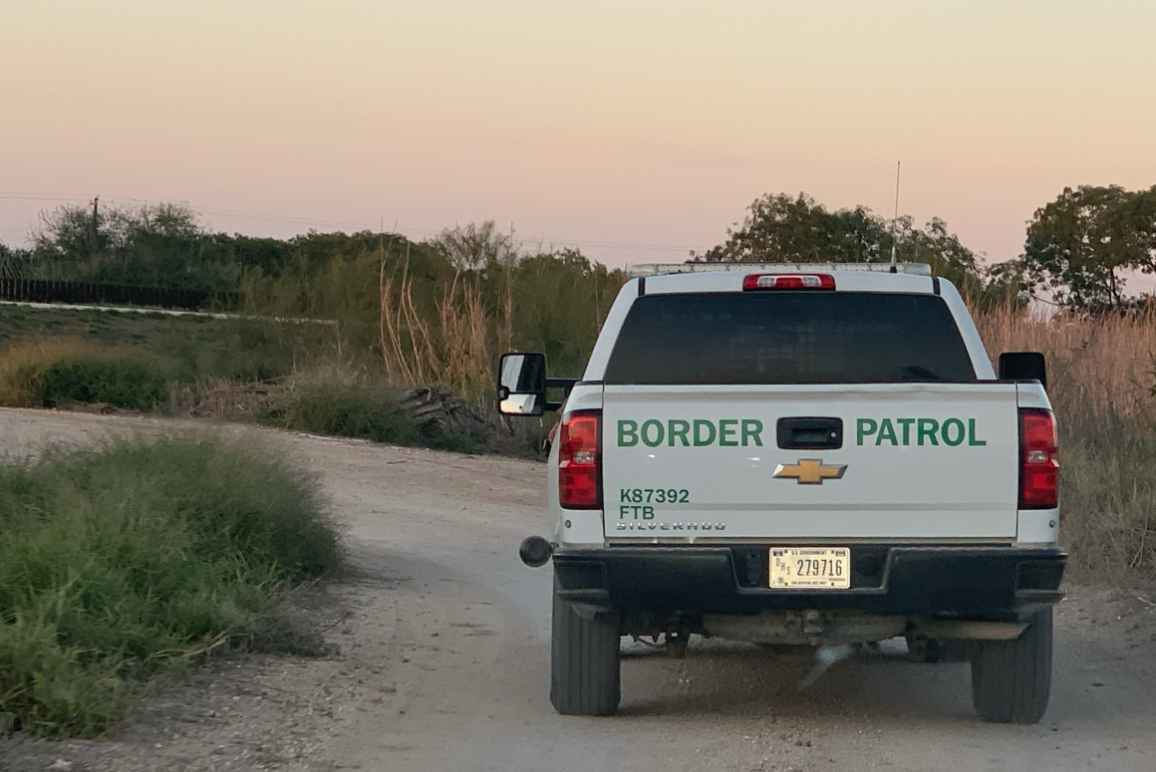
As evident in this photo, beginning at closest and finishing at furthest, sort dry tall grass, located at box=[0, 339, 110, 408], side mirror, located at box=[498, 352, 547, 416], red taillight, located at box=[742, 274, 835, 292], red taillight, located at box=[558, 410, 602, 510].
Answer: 1. red taillight, located at box=[558, 410, 602, 510]
2. red taillight, located at box=[742, 274, 835, 292]
3. side mirror, located at box=[498, 352, 547, 416]
4. dry tall grass, located at box=[0, 339, 110, 408]

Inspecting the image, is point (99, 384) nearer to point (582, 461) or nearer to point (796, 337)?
point (796, 337)

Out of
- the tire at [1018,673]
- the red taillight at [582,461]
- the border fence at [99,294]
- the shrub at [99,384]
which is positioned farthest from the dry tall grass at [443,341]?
the border fence at [99,294]

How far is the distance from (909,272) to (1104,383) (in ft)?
32.7

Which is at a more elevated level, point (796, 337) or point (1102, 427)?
point (796, 337)

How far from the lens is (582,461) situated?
23.1 ft

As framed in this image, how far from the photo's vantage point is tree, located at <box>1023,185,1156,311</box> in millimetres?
38062

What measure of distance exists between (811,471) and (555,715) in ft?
6.12

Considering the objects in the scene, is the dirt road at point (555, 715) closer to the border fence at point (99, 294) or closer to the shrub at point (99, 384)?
the shrub at point (99, 384)

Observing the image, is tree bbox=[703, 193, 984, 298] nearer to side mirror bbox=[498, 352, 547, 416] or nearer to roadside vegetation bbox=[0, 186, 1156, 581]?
roadside vegetation bbox=[0, 186, 1156, 581]

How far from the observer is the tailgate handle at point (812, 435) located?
6980 mm

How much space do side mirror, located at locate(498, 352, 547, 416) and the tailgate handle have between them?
1823mm

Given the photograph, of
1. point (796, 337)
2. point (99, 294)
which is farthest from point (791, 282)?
point (99, 294)

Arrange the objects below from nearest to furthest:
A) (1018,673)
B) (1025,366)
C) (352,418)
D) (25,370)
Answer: (1018,673) → (1025,366) → (352,418) → (25,370)

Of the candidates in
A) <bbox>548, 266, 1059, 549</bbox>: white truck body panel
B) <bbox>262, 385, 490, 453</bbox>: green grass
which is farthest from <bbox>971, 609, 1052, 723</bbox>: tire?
<bbox>262, 385, 490, 453</bbox>: green grass
